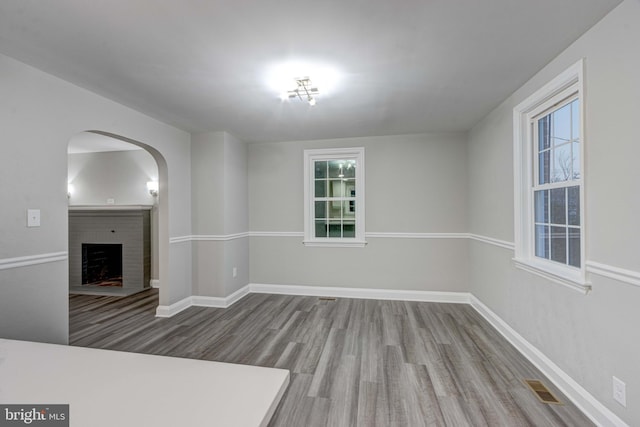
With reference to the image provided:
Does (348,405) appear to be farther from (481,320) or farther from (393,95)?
(393,95)

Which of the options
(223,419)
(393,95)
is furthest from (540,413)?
(393,95)

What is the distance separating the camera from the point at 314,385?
218cm

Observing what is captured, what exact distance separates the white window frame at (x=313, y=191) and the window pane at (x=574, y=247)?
256 cm

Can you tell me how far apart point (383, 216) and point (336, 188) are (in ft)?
2.80

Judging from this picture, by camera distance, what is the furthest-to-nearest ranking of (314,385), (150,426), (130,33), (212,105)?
1. (212,105)
2. (314,385)
3. (130,33)
4. (150,426)

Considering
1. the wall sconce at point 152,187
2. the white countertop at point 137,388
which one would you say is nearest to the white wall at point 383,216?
the wall sconce at point 152,187

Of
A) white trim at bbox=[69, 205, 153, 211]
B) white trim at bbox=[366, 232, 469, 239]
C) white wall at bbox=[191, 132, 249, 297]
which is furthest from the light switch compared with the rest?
white trim at bbox=[366, 232, 469, 239]

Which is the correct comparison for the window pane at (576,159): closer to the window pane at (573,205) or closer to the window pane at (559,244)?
the window pane at (573,205)

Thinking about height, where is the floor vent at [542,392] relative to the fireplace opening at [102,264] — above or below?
below

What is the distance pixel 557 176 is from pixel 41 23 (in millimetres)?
3685

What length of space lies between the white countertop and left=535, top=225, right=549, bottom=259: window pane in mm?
2636

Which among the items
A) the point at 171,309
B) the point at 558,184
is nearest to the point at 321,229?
the point at 171,309

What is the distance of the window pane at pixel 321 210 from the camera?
468cm

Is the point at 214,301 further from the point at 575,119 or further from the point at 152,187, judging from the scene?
the point at 575,119
